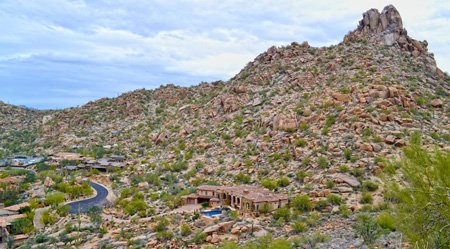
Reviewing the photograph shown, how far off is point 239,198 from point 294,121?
44.2 feet

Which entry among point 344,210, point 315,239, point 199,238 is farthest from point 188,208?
point 315,239

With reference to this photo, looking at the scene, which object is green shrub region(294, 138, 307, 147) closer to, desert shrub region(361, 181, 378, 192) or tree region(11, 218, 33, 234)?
desert shrub region(361, 181, 378, 192)

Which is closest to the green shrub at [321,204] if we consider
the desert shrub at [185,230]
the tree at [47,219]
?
the desert shrub at [185,230]

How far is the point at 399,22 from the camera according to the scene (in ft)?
149

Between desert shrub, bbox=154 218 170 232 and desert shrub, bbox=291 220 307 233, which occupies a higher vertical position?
desert shrub, bbox=291 220 307 233

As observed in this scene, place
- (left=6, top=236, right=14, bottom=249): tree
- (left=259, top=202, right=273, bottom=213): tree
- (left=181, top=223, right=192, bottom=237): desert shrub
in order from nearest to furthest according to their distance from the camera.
A: (left=181, top=223, right=192, bottom=237): desert shrub, (left=259, top=202, right=273, bottom=213): tree, (left=6, top=236, right=14, bottom=249): tree

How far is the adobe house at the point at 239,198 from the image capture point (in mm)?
21031

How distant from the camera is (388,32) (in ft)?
150

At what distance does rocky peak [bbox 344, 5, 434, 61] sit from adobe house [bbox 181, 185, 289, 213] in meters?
35.7

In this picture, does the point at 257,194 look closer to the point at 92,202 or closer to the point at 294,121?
the point at 294,121

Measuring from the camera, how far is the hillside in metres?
25.5

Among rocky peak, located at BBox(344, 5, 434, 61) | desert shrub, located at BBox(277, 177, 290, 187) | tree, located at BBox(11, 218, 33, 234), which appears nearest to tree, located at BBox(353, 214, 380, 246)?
desert shrub, located at BBox(277, 177, 290, 187)

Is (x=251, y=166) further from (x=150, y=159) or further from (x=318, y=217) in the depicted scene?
(x=150, y=159)

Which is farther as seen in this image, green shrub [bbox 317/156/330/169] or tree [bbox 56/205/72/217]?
tree [bbox 56/205/72/217]
